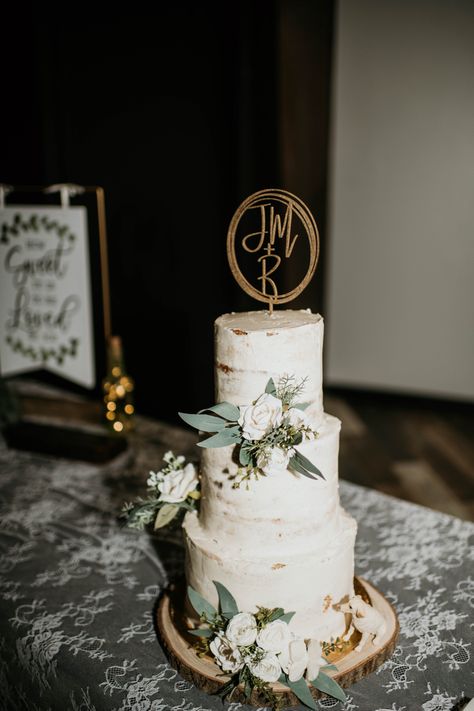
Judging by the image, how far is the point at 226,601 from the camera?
129cm

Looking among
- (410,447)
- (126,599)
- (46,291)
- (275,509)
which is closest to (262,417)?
(275,509)

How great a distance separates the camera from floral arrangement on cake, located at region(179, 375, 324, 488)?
1.17m

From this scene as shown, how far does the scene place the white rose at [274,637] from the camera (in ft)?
3.93

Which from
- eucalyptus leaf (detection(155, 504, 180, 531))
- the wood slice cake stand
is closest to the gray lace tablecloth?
the wood slice cake stand

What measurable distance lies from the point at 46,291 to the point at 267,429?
1745mm

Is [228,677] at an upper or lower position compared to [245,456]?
lower

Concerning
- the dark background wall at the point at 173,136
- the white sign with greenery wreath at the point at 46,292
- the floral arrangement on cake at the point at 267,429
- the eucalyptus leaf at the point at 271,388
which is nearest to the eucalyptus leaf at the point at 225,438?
the floral arrangement on cake at the point at 267,429

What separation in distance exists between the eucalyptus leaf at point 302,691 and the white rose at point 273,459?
46 centimetres

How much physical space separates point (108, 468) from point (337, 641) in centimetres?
128

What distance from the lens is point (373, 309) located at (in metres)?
5.23

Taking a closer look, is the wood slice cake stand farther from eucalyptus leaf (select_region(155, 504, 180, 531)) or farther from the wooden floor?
the wooden floor

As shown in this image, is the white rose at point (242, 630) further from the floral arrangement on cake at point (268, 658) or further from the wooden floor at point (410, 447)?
the wooden floor at point (410, 447)

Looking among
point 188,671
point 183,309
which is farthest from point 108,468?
point 183,309

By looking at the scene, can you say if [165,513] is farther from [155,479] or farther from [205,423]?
[205,423]
